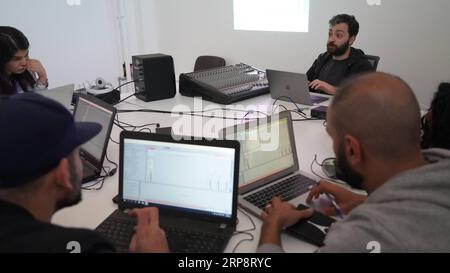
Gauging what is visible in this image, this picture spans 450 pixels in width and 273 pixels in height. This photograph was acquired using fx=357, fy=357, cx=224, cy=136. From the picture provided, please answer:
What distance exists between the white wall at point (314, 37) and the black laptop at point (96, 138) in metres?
2.60

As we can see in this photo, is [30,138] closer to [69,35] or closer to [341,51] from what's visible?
[341,51]

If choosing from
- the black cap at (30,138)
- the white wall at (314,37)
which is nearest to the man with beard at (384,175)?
the black cap at (30,138)

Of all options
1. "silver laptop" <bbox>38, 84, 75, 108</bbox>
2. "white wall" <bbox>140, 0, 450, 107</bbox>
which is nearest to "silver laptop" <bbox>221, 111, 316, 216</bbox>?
"silver laptop" <bbox>38, 84, 75, 108</bbox>

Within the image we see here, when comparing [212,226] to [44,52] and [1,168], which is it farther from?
[44,52]

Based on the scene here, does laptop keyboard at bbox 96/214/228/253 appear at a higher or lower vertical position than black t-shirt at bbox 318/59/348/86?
lower

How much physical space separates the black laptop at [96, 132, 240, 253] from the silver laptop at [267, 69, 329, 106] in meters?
1.23

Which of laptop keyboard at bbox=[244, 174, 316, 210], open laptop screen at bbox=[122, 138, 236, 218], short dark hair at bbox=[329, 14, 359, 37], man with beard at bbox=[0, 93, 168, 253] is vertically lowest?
laptop keyboard at bbox=[244, 174, 316, 210]

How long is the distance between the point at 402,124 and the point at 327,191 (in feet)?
1.29

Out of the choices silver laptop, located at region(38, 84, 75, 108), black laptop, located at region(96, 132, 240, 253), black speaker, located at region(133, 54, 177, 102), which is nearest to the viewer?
black laptop, located at region(96, 132, 240, 253)

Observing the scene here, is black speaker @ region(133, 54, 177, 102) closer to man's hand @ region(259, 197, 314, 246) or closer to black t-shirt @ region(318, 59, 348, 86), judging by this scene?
black t-shirt @ region(318, 59, 348, 86)

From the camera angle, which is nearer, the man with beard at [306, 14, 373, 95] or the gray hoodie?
the gray hoodie

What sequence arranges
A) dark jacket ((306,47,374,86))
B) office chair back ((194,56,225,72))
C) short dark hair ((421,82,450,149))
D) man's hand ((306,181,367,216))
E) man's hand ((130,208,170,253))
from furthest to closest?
office chair back ((194,56,225,72)), dark jacket ((306,47,374,86)), short dark hair ((421,82,450,149)), man's hand ((306,181,367,216)), man's hand ((130,208,170,253))

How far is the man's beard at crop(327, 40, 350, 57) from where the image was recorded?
2939 mm
